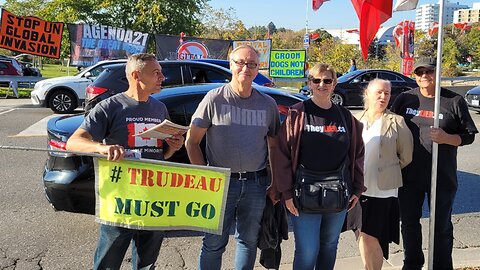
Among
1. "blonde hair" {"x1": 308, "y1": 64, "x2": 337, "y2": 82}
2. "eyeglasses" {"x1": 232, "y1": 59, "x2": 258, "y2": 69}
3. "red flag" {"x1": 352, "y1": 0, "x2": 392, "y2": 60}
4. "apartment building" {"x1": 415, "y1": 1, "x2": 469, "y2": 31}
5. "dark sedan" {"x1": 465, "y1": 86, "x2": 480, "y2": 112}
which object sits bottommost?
"dark sedan" {"x1": 465, "y1": 86, "x2": 480, "y2": 112}

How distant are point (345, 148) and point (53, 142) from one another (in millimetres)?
2966

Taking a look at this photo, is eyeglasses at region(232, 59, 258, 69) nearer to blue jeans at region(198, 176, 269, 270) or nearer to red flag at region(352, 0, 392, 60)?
blue jeans at region(198, 176, 269, 270)

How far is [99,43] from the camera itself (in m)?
18.2

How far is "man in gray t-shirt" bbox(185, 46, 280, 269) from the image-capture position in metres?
2.84

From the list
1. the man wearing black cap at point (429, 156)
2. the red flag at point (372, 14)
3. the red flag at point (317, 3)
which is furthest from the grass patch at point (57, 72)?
the man wearing black cap at point (429, 156)

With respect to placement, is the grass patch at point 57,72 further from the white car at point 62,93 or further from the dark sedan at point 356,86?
the dark sedan at point 356,86

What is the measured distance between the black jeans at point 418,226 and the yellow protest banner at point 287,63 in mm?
14860

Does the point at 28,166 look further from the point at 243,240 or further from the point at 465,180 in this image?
the point at 465,180

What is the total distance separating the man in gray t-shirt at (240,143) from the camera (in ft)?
9.33

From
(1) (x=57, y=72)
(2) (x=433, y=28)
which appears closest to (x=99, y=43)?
(2) (x=433, y=28)

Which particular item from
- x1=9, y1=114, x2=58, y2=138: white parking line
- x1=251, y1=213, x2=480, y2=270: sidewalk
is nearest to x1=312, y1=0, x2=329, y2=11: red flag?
x1=251, y1=213, x2=480, y2=270: sidewalk

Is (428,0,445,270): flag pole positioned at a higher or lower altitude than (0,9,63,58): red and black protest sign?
lower

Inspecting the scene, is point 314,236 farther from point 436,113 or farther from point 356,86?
point 356,86

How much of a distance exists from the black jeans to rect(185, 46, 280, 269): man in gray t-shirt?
4.06ft
